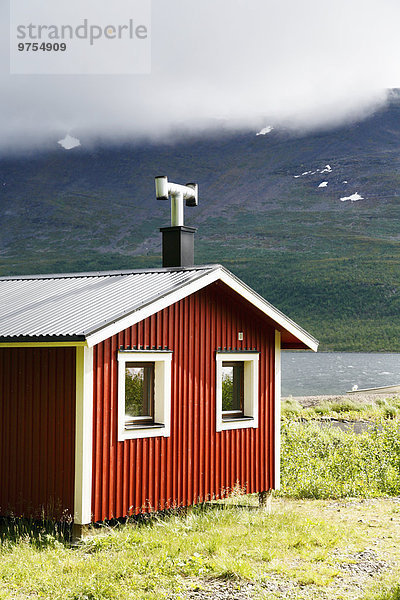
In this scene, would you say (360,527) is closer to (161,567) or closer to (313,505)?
(313,505)

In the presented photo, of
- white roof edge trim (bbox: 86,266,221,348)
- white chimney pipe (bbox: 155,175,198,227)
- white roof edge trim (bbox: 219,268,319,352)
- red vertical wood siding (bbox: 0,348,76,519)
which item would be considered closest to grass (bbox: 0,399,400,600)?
red vertical wood siding (bbox: 0,348,76,519)

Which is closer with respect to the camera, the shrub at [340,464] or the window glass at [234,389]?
the window glass at [234,389]

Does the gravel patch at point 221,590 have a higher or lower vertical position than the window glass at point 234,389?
lower

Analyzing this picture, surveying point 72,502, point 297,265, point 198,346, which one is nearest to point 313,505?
point 198,346

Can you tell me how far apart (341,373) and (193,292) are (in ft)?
331

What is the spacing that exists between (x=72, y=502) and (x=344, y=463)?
8.23 metres

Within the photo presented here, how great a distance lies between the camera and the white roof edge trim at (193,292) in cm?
1049

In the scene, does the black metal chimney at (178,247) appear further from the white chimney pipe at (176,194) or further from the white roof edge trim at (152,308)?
the white roof edge trim at (152,308)

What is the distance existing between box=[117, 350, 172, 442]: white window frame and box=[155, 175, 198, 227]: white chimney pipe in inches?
132

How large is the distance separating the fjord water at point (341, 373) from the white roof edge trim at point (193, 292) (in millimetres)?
52409

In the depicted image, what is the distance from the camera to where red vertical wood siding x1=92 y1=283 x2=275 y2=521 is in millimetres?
11078

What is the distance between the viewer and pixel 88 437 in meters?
10.7

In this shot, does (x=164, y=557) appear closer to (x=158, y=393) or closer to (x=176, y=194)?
(x=158, y=393)

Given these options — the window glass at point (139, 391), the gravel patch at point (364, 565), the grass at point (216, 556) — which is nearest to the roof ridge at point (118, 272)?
the window glass at point (139, 391)
